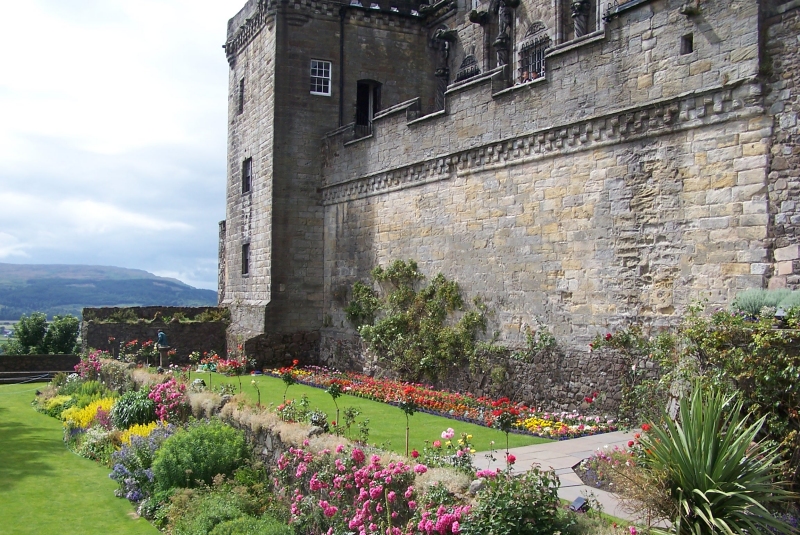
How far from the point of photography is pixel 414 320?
18875 mm

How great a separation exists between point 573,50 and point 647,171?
3.19 m

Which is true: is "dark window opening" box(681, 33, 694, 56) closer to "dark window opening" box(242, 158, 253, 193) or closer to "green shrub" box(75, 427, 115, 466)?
"green shrub" box(75, 427, 115, 466)

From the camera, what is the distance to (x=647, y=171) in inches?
516

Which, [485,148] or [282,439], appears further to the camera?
[485,148]

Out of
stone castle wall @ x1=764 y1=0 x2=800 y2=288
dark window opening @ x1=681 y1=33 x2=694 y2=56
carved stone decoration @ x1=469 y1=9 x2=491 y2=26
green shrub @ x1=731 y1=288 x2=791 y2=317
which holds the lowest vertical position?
green shrub @ x1=731 y1=288 x2=791 y2=317

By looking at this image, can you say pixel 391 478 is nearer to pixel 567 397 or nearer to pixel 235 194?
pixel 567 397

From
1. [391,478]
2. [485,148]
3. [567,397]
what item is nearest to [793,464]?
[391,478]

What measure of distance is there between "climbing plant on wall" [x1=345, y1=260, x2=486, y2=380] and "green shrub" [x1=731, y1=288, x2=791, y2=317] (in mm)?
6948

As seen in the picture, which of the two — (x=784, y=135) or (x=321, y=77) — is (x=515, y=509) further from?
(x=321, y=77)

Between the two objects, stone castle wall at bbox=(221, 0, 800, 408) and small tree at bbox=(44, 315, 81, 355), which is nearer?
stone castle wall at bbox=(221, 0, 800, 408)

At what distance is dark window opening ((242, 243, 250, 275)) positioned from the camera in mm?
25156

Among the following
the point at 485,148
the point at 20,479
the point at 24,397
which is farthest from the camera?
the point at 24,397

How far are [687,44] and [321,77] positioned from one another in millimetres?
13966

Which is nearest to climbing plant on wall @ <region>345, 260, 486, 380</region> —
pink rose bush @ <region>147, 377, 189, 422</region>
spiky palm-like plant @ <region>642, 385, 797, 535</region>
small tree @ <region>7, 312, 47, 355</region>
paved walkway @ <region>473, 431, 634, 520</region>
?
paved walkway @ <region>473, 431, 634, 520</region>
